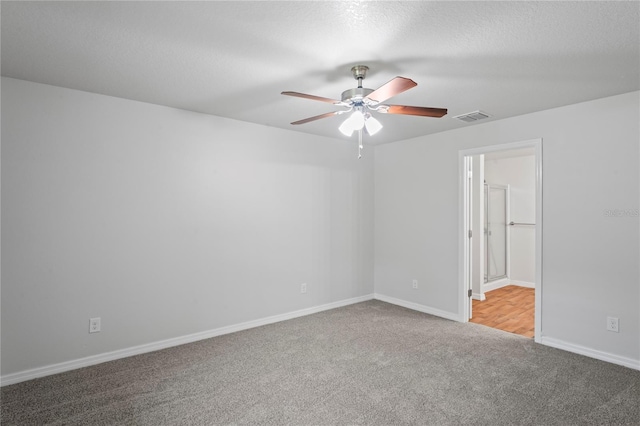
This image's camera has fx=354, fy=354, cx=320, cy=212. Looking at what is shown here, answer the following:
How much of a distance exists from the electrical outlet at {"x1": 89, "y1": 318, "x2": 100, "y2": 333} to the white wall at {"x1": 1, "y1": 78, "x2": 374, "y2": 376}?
0.14 ft

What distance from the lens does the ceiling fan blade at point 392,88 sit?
1.94 metres

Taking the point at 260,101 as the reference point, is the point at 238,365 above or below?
below

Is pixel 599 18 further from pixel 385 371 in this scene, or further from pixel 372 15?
pixel 385 371

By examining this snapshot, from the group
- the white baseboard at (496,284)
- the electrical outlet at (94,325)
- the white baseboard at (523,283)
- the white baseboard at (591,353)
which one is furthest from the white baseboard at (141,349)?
the white baseboard at (523,283)

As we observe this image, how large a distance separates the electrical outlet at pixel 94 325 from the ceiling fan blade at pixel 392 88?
9.50ft

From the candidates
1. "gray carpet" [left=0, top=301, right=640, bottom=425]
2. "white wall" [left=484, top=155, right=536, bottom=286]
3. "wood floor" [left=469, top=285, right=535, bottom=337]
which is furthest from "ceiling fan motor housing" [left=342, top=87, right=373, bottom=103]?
"white wall" [left=484, top=155, right=536, bottom=286]

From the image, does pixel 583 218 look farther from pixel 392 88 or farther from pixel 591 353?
pixel 392 88

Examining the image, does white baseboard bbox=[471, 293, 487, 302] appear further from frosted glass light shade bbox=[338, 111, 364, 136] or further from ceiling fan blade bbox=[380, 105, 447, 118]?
frosted glass light shade bbox=[338, 111, 364, 136]

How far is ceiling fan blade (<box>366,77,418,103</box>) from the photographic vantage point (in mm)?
1944

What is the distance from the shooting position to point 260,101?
3.24 meters

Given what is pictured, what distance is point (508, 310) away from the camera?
4758mm

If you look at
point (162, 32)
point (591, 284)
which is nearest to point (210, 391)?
point (162, 32)

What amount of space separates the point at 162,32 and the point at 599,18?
2.35m

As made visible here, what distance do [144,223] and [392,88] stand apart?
2540mm
